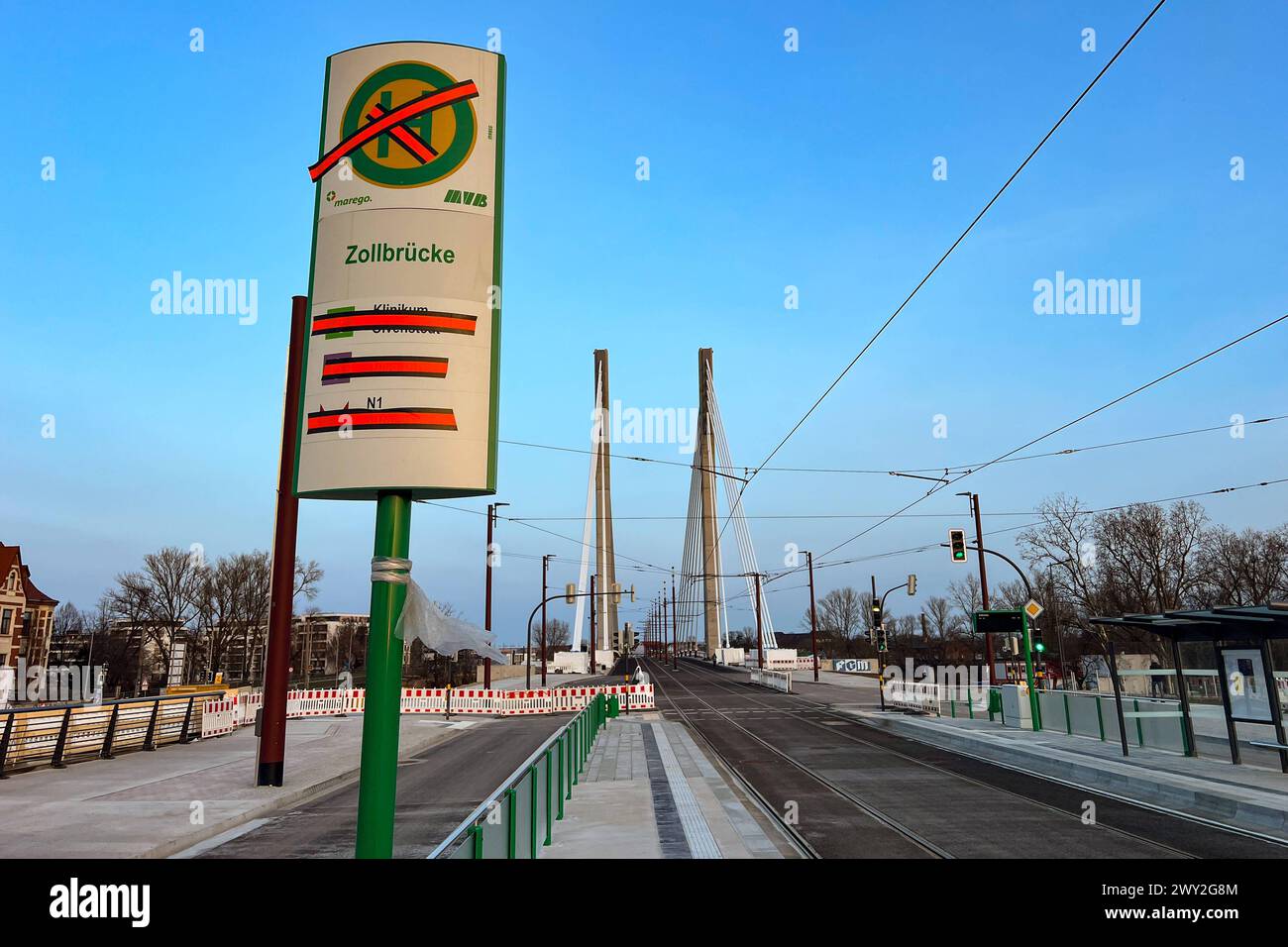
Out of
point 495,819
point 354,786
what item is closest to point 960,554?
point 354,786

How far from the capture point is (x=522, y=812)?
268 inches

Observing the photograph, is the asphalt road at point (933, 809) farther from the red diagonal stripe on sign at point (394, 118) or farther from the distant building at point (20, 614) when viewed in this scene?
the distant building at point (20, 614)

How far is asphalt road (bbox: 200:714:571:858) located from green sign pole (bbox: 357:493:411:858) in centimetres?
370

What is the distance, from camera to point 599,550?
3401 inches

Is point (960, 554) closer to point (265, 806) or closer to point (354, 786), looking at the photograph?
point (354, 786)

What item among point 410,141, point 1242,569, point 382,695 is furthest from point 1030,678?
point 1242,569

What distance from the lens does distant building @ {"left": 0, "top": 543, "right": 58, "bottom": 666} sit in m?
56.9

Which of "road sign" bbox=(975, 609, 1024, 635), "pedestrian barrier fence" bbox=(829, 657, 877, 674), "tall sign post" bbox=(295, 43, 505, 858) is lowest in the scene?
"pedestrian barrier fence" bbox=(829, 657, 877, 674)

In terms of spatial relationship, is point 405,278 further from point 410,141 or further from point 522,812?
point 522,812

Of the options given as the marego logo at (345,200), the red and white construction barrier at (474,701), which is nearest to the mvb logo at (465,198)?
the marego logo at (345,200)

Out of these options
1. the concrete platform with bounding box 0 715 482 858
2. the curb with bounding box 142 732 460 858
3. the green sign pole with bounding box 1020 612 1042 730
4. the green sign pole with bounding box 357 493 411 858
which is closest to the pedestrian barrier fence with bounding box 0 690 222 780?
the concrete platform with bounding box 0 715 482 858

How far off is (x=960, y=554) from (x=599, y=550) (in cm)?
6060

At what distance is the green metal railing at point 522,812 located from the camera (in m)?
4.71
